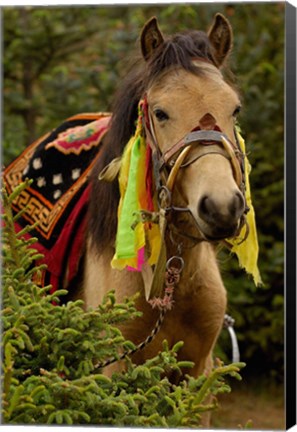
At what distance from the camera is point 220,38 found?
247 cm

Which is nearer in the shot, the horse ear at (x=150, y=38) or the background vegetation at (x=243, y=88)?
the horse ear at (x=150, y=38)

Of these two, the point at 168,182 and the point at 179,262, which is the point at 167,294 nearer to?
the point at 179,262

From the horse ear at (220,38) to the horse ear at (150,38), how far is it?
0.16 metres

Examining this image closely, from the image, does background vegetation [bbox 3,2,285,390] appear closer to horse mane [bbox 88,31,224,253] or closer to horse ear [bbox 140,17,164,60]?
horse mane [bbox 88,31,224,253]

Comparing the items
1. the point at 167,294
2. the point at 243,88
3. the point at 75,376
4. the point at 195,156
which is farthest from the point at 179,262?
the point at 243,88

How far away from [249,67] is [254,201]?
79 centimetres

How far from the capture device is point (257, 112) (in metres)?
Result: 4.77

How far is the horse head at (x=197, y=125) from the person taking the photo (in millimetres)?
2041

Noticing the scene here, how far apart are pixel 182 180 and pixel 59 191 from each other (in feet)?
3.09

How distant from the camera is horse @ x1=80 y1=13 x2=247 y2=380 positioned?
2109mm

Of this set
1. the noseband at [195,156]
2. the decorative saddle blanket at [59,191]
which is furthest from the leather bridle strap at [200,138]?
the decorative saddle blanket at [59,191]

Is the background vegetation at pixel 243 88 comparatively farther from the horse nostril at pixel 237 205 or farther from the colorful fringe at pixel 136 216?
the horse nostril at pixel 237 205

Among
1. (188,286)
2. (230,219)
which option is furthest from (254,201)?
(230,219)

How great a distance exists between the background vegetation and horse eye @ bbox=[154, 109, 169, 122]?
93.2 inches
